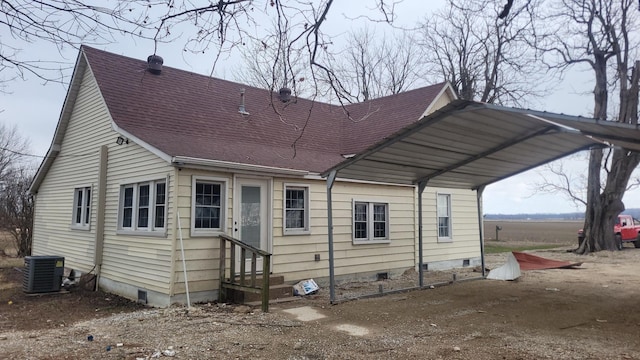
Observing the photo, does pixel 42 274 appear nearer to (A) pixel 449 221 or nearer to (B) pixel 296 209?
(B) pixel 296 209

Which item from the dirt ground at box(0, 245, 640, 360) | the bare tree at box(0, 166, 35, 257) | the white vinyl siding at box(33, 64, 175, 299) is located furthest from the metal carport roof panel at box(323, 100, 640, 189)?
the bare tree at box(0, 166, 35, 257)

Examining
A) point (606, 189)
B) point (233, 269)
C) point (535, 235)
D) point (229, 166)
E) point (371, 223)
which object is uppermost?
point (606, 189)

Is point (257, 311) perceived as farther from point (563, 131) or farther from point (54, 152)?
point (54, 152)

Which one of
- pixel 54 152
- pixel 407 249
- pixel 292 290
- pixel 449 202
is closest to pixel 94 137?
pixel 54 152

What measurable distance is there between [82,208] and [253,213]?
5.08 m

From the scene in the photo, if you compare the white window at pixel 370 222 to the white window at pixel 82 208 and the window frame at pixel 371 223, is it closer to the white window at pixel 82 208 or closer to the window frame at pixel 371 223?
the window frame at pixel 371 223

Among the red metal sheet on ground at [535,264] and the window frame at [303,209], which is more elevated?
the window frame at [303,209]

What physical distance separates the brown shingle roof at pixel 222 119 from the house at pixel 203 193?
5 centimetres

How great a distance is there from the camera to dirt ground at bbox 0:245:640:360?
17.8 feet

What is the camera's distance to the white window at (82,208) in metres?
11.4

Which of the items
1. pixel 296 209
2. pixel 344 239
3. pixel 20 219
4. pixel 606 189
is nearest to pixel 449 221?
pixel 344 239

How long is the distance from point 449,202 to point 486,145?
5558 mm

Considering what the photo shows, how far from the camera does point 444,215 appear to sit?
13.6m

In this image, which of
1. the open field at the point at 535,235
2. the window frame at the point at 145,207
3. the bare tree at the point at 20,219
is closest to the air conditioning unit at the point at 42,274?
the window frame at the point at 145,207
